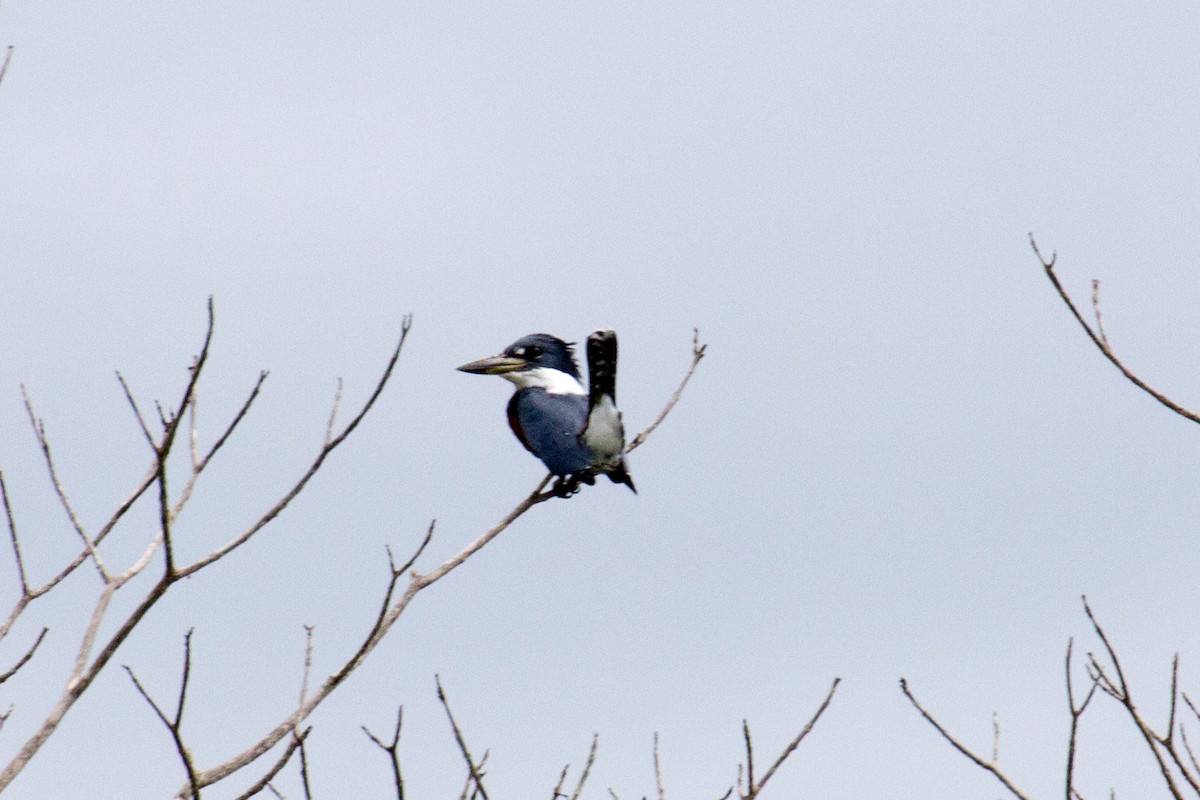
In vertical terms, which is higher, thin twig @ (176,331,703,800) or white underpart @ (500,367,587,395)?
white underpart @ (500,367,587,395)

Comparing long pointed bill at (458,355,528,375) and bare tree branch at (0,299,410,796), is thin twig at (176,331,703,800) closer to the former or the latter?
bare tree branch at (0,299,410,796)

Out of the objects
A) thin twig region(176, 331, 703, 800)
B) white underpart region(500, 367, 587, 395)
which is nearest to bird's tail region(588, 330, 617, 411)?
white underpart region(500, 367, 587, 395)

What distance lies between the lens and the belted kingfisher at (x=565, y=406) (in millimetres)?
10664

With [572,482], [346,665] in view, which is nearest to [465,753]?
[346,665]

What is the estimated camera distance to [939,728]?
4.77 meters

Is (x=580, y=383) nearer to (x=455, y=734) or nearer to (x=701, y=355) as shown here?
(x=701, y=355)

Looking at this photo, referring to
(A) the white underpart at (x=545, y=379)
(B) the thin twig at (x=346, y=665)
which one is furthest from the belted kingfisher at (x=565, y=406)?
(B) the thin twig at (x=346, y=665)

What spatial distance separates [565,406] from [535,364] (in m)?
1.12

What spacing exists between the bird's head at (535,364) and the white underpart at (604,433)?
1.54 metres

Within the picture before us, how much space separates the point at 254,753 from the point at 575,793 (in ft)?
4.05

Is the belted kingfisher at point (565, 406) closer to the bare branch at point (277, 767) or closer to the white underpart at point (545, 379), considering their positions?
the white underpart at point (545, 379)

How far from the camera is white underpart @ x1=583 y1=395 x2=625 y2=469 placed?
10758 millimetres

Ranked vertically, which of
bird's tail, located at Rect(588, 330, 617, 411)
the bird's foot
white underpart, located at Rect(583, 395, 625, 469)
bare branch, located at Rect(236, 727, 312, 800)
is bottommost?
bare branch, located at Rect(236, 727, 312, 800)

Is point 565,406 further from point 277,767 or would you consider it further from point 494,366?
point 277,767
